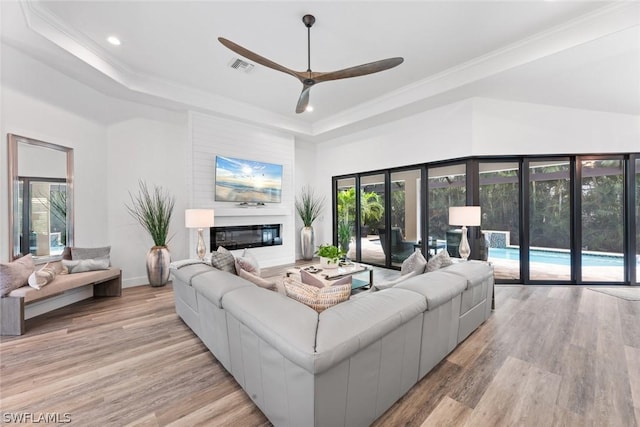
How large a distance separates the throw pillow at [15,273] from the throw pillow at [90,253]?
0.63 meters

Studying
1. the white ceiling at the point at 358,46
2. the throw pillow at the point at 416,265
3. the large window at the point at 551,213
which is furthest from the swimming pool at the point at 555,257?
the throw pillow at the point at 416,265

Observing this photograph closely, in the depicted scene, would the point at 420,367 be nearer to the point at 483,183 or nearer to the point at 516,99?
the point at 483,183

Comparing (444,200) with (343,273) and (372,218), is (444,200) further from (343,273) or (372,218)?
(343,273)

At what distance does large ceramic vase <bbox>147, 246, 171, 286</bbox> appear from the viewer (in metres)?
4.42

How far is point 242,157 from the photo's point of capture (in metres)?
5.57

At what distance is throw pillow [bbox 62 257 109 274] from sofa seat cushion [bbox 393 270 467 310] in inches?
163

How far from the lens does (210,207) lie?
5160 mm

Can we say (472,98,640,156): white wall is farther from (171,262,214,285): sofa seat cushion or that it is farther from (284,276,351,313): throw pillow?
(171,262,214,285): sofa seat cushion

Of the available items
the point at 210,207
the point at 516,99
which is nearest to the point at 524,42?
the point at 516,99

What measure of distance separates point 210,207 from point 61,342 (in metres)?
2.91

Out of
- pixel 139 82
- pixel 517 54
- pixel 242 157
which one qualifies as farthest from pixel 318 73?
pixel 242 157

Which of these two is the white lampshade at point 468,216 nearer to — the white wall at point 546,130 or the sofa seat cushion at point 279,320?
the white wall at point 546,130

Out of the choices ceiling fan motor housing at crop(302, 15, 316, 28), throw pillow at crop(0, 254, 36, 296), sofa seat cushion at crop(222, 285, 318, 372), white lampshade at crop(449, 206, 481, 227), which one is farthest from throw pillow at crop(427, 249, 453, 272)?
throw pillow at crop(0, 254, 36, 296)

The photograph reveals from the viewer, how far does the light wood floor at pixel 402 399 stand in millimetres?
1716
